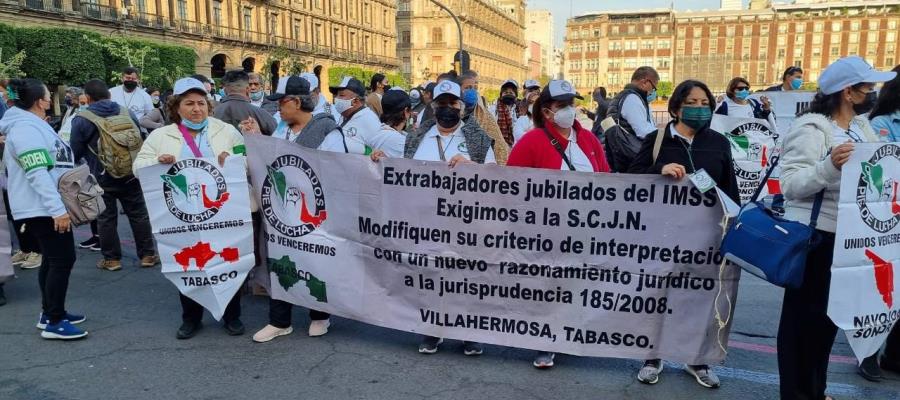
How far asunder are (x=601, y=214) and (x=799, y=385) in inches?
52.4

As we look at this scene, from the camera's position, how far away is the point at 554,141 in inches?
161

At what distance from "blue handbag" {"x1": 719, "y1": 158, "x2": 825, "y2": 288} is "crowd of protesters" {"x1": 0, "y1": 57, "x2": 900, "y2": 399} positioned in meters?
0.18

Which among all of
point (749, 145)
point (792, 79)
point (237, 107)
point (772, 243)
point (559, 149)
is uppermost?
point (792, 79)

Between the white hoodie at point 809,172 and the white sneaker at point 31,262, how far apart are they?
22.9 ft

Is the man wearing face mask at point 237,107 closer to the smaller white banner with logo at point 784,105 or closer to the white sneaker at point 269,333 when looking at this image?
the white sneaker at point 269,333

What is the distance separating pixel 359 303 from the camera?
4406 mm

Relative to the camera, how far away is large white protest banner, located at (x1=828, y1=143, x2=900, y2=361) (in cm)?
297

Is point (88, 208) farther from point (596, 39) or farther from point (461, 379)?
point (596, 39)

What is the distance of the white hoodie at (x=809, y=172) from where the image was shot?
3.00 m

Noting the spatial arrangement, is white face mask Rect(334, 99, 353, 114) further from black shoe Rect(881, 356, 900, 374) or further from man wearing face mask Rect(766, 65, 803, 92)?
man wearing face mask Rect(766, 65, 803, 92)

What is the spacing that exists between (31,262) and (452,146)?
16.7ft

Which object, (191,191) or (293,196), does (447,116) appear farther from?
(191,191)

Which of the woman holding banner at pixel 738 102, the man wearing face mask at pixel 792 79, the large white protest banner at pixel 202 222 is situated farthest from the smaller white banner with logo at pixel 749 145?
the large white protest banner at pixel 202 222

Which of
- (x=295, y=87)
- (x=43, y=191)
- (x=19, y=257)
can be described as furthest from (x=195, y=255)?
(x=19, y=257)
